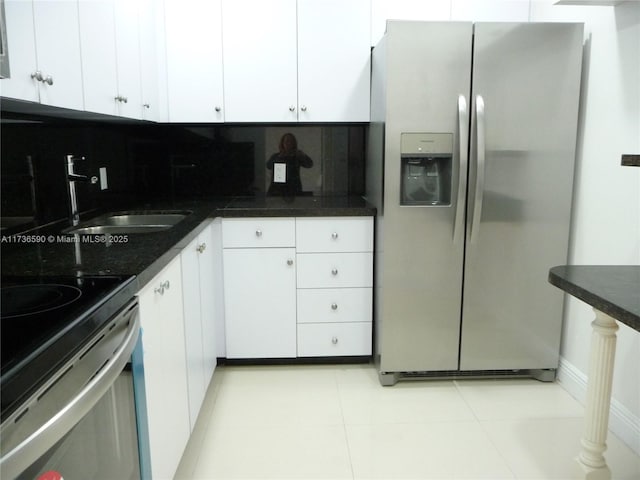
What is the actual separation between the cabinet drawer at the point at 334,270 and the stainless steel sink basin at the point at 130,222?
0.68 m

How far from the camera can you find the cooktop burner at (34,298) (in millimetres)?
1083

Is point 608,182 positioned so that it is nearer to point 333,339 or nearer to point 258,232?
point 333,339

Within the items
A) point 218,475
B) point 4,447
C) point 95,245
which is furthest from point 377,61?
point 4,447

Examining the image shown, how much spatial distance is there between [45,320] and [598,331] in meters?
1.65

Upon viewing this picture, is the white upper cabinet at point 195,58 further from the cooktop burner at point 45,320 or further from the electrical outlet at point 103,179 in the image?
the cooktop burner at point 45,320

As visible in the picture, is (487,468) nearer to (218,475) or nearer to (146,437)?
(218,475)

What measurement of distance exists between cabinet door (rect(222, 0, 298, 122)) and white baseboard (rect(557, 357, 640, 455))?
6.52ft

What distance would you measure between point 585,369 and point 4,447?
8.15 ft

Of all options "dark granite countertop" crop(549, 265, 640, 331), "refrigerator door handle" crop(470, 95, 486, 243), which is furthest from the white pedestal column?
"refrigerator door handle" crop(470, 95, 486, 243)

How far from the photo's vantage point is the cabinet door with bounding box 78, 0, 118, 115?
69.6 inches

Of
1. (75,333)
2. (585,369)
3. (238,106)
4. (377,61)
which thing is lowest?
(585,369)

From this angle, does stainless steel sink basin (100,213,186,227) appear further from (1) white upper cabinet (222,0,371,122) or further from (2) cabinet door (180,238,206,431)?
(1) white upper cabinet (222,0,371,122)

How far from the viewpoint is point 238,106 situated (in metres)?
2.85

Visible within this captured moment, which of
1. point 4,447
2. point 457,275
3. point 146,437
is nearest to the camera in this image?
point 4,447
